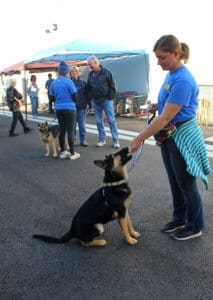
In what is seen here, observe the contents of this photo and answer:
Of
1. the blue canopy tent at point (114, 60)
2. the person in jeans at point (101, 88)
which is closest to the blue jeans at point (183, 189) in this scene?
the person in jeans at point (101, 88)

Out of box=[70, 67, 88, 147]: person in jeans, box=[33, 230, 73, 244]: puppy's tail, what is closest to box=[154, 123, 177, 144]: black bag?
box=[33, 230, 73, 244]: puppy's tail

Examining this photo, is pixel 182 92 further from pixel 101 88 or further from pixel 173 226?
pixel 101 88

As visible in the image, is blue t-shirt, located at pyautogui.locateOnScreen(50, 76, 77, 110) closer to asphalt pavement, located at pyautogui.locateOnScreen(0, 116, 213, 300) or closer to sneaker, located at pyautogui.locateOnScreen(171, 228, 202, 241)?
asphalt pavement, located at pyautogui.locateOnScreen(0, 116, 213, 300)

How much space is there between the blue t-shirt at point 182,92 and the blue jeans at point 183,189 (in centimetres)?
29

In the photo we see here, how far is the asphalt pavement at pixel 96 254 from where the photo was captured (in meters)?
3.10

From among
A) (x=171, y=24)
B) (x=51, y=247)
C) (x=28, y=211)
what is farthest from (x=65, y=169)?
(x=171, y=24)

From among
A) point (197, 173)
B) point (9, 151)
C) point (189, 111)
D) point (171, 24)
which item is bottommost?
point (9, 151)

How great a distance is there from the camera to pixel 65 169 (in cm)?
712

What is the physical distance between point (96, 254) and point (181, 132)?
56.7 inches

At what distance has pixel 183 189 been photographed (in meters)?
3.61

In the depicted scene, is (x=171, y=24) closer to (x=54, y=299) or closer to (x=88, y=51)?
(x=88, y=51)

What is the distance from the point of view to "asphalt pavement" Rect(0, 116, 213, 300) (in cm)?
310

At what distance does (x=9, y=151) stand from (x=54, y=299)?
264 inches

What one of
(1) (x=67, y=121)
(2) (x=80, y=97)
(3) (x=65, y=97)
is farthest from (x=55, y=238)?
(2) (x=80, y=97)
